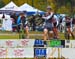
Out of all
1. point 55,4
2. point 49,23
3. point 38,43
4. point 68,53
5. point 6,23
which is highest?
point 49,23

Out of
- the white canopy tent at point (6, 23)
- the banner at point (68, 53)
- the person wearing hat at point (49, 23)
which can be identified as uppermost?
the person wearing hat at point (49, 23)

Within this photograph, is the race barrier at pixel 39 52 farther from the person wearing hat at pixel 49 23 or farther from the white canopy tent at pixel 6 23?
the white canopy tent at pixel 6 23

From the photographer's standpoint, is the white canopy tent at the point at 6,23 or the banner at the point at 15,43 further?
the white canopy tent at the point at 6,23

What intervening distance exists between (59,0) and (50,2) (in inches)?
149

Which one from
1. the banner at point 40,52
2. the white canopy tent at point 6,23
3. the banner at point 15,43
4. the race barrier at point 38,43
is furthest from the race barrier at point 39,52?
the white canopy tent at point 6,23

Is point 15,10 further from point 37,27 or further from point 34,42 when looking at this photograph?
point 34,42

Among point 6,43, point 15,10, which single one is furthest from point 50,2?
point 6,43

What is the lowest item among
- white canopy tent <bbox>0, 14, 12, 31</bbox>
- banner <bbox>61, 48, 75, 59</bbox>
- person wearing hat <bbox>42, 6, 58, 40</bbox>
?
white canopy tent <bbox>0, 14, 12, 31</bbox>

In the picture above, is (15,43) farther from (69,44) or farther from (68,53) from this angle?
(68,53)

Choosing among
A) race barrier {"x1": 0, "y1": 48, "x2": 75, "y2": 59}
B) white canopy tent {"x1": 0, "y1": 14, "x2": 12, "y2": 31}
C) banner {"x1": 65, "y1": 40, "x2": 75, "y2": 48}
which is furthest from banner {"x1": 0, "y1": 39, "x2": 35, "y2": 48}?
white canopy tent {"x1": 0, "y1": 14, "x2": 12, "y2": 31}

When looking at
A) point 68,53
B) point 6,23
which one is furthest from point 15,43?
point 6,23

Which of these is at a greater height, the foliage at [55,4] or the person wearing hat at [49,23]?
the person wearing hat at [49,23]

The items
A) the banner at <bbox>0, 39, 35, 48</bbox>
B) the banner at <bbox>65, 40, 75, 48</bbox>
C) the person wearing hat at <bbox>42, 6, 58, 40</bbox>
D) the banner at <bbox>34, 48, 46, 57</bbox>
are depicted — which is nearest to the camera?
the banner at <bbox>34, 48, 46, 57</bbox>

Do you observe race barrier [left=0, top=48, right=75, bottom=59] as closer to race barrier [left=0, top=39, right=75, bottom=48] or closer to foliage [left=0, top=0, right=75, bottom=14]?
race barrier [left=0, top=39, right=75, bottom=48]
